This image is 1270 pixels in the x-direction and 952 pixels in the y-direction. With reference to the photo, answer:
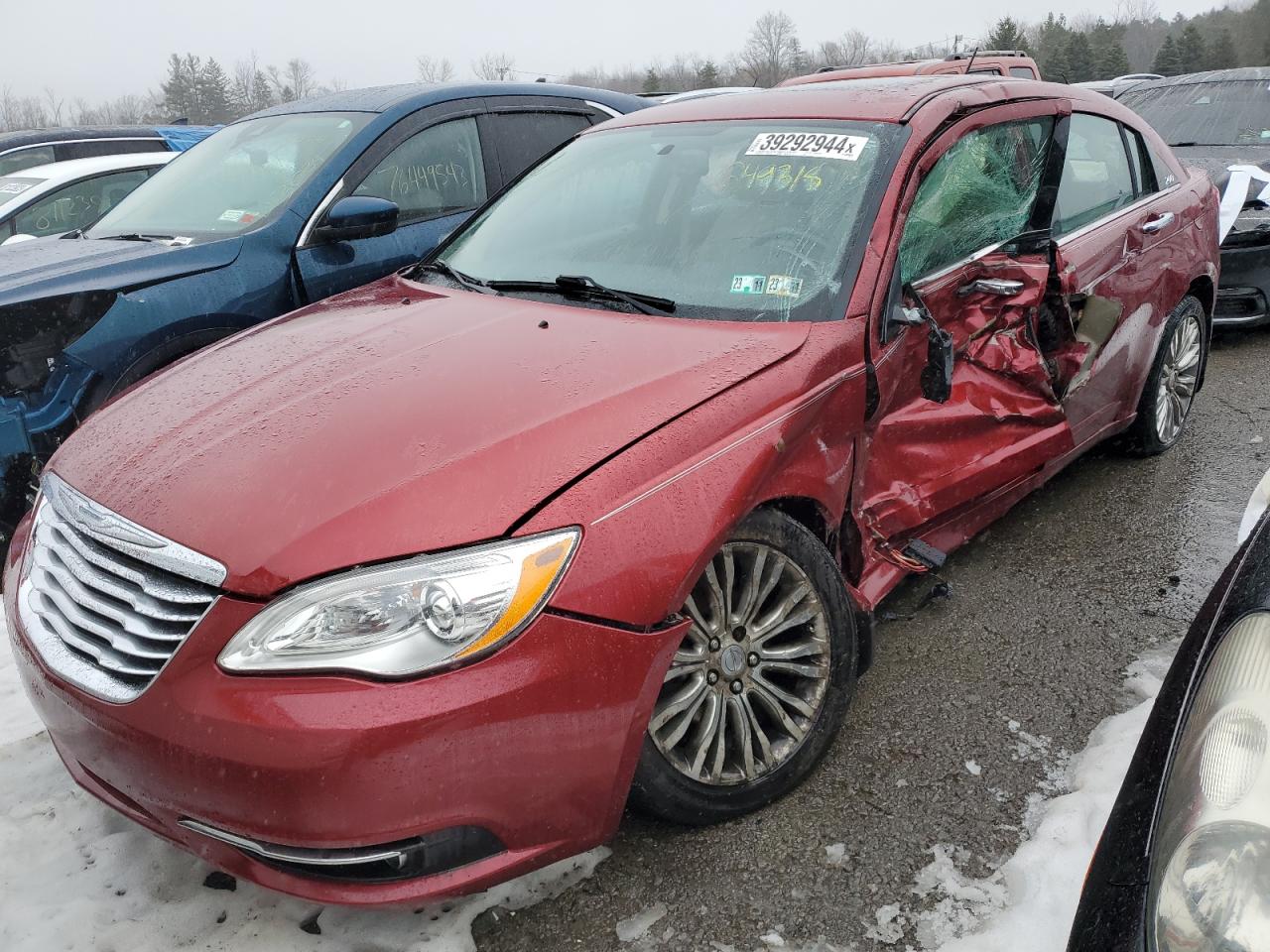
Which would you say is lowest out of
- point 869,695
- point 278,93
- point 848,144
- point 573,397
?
point 869,695

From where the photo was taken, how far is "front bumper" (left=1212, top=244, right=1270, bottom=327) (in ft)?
20.0

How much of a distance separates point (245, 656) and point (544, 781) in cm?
59

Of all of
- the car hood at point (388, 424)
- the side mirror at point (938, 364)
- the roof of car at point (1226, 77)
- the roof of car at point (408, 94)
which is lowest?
the side mirror at point (938, 364)

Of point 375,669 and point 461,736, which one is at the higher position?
point 375,669

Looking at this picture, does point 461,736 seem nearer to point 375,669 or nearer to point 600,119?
point 375,669

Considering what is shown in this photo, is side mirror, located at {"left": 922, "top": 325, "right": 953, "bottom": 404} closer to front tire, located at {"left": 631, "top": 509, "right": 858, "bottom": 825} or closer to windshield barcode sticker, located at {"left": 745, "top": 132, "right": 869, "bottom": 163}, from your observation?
windshield barcode sticker, located at {"left": 745, "top": 132, "right": 869, "bottom": 163}

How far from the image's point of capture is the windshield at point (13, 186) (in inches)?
271

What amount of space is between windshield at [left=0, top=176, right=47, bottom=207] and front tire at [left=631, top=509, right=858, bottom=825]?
6.57m

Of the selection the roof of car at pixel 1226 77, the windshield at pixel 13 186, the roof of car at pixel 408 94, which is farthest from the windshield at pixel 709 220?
the roof of car at pixel 1226 77

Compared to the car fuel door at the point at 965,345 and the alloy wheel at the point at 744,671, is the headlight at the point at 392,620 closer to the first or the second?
the alloy wheel at the point at 744,671

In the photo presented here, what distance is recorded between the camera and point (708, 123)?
10.7 ft

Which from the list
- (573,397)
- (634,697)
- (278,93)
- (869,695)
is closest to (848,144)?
(573,397)

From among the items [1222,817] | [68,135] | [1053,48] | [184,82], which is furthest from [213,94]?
[1222,817]

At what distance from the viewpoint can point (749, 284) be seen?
8.82 feet
